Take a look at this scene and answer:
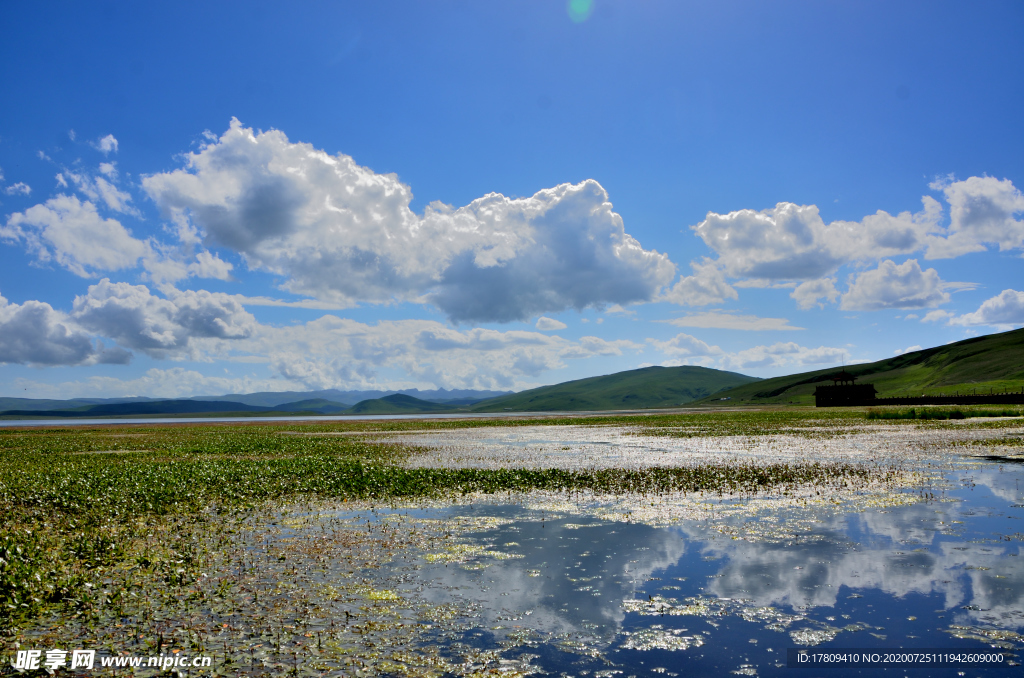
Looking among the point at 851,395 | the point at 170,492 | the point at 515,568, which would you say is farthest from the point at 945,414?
the point at 170,492

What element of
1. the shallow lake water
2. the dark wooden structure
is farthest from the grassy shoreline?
the dark wooden structure

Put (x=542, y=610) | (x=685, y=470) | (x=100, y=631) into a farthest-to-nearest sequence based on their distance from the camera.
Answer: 1. (x=685, y=470)
2. (x=542, y=610)
3. (x=100, y=631)

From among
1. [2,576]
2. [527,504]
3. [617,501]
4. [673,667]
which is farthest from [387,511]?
[673,667]

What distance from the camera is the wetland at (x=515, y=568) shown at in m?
9.81

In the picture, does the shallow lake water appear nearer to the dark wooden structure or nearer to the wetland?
the wetland

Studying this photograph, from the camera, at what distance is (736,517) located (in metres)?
20.1

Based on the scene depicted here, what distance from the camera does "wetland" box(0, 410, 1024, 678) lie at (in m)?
9.81

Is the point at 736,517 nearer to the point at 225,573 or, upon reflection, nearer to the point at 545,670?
the point at 545,670

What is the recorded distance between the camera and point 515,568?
1455cm

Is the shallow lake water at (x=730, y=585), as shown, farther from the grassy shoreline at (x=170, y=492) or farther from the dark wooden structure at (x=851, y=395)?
the dark wooden structure at (x=851, y=395)

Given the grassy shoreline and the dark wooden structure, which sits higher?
the grassy shoreline

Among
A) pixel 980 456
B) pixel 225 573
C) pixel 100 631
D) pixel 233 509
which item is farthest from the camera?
pixel 980 456

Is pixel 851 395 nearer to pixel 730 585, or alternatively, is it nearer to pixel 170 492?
pixel 730 585

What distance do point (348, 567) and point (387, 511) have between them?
8.27 meters
